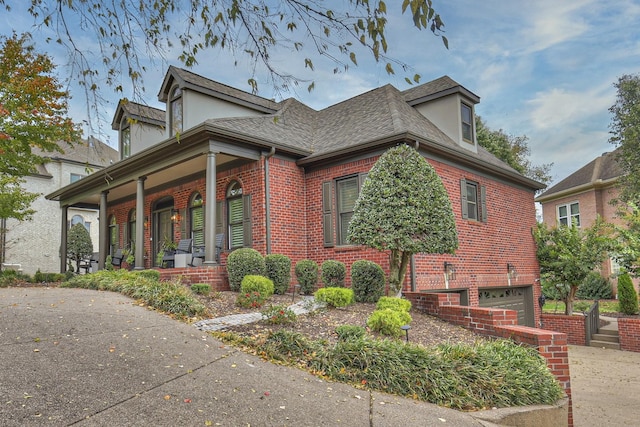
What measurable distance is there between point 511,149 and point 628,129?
886 cm

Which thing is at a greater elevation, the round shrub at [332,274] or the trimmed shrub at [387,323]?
the round shrub at [332,274]

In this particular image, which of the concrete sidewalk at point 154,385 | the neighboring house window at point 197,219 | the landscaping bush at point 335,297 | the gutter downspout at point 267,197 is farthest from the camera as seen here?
the neighboring house window at point 197,219

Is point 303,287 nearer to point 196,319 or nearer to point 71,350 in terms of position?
point 196,319

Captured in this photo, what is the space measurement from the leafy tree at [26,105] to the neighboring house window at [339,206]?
704cm

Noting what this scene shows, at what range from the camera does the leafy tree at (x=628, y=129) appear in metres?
17.5

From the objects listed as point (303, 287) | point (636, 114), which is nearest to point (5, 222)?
point (303, 287)

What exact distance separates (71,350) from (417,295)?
5841 millimetres

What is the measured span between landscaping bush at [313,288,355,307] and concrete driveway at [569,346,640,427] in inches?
147

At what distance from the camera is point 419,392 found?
5.00 meters

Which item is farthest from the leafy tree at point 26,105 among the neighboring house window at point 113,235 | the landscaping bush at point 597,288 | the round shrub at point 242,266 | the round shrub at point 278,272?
the landscaping bush at point 597,288

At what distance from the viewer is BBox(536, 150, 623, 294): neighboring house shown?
2322 centimetres

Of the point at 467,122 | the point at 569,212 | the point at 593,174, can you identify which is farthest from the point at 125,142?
the point at 569,212

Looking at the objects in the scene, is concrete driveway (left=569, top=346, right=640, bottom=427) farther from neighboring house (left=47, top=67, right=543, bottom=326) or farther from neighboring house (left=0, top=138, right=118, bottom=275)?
neighboring house (left=0, top=138, right=118, bottom=275)

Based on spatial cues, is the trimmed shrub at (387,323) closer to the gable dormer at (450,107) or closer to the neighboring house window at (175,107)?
the gable dormer at (450,107)
